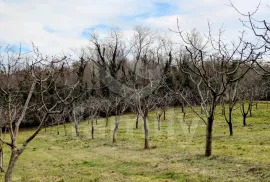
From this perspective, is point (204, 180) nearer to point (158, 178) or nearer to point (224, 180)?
point (224, 180)

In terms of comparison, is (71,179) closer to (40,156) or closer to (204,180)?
(204,180)

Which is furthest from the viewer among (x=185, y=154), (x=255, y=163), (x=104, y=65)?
(x=104, y=65)

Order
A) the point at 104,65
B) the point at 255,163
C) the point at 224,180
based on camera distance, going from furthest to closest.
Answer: the point at 104,65 → the point at 255,163 → the point at 224,180

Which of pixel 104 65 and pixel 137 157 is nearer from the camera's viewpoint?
pixel 137 157

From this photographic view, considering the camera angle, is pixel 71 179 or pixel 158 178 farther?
pixel 71 179

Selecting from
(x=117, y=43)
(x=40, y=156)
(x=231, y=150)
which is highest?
(x=117, y=43)

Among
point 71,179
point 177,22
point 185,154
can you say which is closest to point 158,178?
point 71,179

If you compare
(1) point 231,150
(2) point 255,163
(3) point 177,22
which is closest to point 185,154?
(1) point 231,150

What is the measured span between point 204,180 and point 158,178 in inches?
71.5

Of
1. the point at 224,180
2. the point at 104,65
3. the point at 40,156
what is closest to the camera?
the point at 224,180

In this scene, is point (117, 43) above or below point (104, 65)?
above

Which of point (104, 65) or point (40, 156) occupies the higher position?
point (104, 65)

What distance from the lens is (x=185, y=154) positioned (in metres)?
16.5

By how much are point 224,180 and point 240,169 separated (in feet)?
5.61
